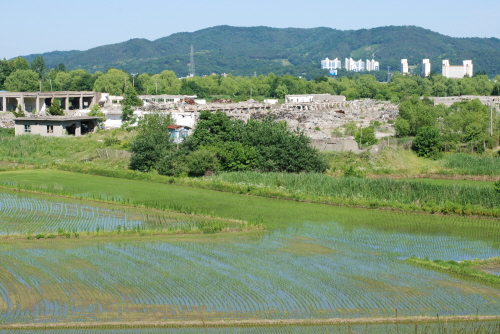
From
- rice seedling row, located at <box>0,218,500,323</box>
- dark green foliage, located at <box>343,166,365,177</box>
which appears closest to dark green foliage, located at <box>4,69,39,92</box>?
dark green foliage, located at <box>343,166,365,177</box>

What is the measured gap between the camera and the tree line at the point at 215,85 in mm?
64438

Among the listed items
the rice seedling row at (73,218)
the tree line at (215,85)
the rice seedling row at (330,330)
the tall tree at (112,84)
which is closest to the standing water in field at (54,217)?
the rice seedling row at (73,218)

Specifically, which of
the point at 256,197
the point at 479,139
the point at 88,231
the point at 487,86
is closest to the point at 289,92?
the point at 487,86

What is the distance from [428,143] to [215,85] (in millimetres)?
54428

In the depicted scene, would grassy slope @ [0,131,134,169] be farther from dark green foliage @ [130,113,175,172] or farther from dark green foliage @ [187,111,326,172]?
dark green foliage @ [187,111,326,172]

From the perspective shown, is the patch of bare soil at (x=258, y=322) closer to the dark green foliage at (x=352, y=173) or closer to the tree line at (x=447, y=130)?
the dark green foliage at (x=352, y=173)

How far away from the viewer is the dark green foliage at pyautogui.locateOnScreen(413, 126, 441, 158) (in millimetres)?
30250

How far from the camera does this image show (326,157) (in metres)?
27.0

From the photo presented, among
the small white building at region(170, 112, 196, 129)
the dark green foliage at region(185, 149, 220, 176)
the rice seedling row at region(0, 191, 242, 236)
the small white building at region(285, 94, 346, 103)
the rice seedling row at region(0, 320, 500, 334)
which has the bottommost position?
the rice seedling row at region(0, 320, 500, 334)

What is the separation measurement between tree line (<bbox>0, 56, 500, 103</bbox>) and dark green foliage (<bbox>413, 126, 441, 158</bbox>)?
37.7 m

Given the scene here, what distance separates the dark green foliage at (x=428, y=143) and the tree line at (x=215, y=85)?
1483 inches

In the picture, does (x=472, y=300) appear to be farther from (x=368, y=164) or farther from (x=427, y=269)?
(x=368, y=164)

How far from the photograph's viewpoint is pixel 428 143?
99.6ft

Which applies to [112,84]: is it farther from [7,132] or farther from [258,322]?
[258,322]
